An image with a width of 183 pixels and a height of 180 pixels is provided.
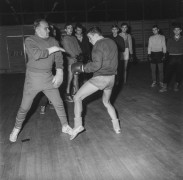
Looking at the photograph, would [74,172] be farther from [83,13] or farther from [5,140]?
[83,13]

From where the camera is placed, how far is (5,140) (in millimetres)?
4148

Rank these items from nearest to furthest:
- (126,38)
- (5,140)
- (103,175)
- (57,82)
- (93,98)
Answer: (103,175) < (57,82) < (5,140) < (93,98) < (126,38)

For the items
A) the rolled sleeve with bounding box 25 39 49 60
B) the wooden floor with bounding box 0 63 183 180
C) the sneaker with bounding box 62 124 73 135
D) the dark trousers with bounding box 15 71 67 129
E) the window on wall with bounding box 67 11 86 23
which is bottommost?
the wooden floor with bounding box 0 63 183 180

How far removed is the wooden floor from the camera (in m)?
2.96

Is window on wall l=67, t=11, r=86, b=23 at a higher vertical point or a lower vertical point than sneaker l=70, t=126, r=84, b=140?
higher

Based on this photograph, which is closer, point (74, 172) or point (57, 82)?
point (74, 172)

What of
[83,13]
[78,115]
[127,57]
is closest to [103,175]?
[78,115]

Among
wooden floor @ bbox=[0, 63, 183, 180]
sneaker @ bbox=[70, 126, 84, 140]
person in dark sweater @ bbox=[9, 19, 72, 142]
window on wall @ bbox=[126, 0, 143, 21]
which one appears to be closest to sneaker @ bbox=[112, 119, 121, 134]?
wooden floor @ bbox=[0, 63, 183, 180]

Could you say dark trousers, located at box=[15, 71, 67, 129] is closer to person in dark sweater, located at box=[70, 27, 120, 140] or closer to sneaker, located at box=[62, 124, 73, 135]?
person in dark sweater, located at box=[70, 27, 120, 140]

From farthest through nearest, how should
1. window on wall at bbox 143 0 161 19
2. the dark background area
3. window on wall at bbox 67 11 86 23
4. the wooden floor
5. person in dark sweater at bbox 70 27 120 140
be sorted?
window on wall at bbox 143 0 161 19
window on wall at bbox 67 11 86 23
the dark background area
person in dark sweater at bbox 70 27 120 140
the wooden floor

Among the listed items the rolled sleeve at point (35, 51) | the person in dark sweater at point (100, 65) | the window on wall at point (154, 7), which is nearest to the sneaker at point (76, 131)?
the person in dark sweater at point (100, 65)

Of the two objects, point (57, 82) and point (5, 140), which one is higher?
point (57, 82)

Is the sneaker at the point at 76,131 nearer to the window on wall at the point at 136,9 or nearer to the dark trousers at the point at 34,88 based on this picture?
the dark trousers at the point at 34,88

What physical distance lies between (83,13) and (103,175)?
1278cm
